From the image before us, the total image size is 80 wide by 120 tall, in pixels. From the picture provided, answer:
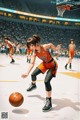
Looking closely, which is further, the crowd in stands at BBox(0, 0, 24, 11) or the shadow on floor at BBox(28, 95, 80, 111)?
the crowd in stands at BBox(0, 0, 24, 11)

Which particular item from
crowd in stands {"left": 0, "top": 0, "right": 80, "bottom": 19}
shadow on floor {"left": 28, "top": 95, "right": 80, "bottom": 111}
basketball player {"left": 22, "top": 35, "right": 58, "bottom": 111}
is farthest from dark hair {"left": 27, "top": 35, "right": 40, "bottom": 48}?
crowd in stands {"left": 0, "top": 0, "right": 80, "bottom": 19}

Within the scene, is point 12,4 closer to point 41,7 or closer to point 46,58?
point 41,7

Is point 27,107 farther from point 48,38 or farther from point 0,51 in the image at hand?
point 48,38

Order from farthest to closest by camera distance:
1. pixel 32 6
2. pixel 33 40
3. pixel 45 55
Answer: pixel 32 6, pixel 45 55, pixel 33 40

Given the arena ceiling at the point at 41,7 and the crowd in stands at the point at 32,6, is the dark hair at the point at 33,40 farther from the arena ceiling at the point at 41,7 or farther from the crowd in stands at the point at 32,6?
the arena ceiling at the point at 41,7

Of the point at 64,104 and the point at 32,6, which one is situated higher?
the point at 32,6

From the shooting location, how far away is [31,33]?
30422 millimetres

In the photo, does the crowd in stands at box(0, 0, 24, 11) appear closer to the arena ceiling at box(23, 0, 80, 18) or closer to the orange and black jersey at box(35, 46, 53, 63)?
the arena ceiling at box(23, 0, 80, 18)

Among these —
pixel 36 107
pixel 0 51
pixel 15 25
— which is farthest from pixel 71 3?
pixel 15 25

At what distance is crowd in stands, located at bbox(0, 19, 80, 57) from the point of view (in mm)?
28516

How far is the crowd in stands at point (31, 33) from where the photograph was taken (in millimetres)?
28516

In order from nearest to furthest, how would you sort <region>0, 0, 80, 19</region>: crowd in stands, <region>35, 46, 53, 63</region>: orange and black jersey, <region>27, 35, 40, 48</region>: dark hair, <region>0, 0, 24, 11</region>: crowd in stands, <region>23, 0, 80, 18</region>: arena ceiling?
→ <region>27, 35, 40, 48</region>: dark hair, <region>35, 46, 53, 63</region>: orange and black jersey, <region>0, 0, 24, 11</region>: crowd in stands, <region>0, 0, 80, 19</region>: crowd in stands, <region>23, 0, 80, 18</region>: arena ceiling

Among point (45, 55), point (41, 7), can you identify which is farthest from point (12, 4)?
point (45, 55)

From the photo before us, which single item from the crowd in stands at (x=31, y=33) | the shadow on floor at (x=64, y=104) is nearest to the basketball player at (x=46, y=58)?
the shadow on floor at (x=64, y=104)
